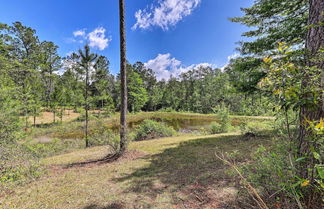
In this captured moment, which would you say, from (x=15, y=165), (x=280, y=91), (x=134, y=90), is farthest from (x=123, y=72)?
(x=134, y=90)

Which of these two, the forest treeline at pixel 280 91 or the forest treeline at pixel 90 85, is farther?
the forest treeline at pixel 90 85

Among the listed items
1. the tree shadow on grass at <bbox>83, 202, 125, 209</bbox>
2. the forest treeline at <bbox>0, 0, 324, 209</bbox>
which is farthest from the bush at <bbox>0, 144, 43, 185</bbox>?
the tree shadow on grass at <bbox>83, 202, 125, 209</bbox>

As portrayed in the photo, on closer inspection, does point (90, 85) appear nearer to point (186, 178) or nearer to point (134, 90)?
point (186, 178)

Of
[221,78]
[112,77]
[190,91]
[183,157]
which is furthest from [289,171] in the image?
[112,77]

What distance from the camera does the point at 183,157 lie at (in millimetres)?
5160

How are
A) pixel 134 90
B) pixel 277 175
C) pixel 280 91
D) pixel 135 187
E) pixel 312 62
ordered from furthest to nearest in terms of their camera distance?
1. pixel 134 90
2. pixel 135 187
3. pixel 277 175
4. pixel 312 62
5. pixel 280 91

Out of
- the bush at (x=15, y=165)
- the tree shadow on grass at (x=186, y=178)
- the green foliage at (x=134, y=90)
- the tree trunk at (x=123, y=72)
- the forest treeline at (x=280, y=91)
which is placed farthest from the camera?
the green foliage at (x=134, y=90)

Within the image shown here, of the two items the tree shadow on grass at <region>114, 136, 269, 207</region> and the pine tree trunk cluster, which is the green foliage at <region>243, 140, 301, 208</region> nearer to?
the tree shadow on grass at <region>114, 136, 269, 207</region>

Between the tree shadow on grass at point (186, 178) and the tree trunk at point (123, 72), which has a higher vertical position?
the tree trunk at point (123, 72)

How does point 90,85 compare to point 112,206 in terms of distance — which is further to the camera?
point 90,85

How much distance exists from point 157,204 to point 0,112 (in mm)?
5426

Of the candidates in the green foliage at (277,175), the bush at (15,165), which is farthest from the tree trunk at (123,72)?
the green foliage at (277,175)

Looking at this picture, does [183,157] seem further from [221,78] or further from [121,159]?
[221,78]

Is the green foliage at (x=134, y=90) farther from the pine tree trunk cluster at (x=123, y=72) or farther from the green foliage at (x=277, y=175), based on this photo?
the green foliage at (x=277, y=175)
